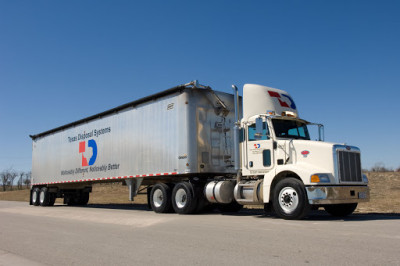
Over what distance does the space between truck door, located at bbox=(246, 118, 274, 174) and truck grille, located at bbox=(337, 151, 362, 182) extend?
1864 mm

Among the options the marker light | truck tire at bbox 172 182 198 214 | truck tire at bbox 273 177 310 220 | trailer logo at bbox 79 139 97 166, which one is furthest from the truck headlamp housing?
trailer logo at bbox 79 139 97 166

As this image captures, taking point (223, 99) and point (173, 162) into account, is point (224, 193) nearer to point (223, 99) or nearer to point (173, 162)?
point (173, 162)

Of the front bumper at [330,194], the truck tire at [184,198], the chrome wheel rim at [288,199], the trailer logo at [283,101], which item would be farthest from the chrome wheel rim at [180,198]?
the front bumper at [330,194]

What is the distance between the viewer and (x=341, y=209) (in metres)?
11.2

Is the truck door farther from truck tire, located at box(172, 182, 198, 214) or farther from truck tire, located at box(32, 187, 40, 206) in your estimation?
truck tire, located at box(32, 187, 40, 206)

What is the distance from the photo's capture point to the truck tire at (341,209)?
11.0 meters

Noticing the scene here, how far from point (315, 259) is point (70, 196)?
2039 cm

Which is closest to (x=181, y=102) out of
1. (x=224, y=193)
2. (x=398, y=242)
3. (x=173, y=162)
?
(x=173, y=162)

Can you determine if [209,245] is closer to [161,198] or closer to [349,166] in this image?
[349,166]

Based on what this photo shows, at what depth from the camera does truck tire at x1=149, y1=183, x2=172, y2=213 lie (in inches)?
531

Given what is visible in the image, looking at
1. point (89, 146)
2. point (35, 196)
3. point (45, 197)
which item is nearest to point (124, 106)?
point (89, 146)

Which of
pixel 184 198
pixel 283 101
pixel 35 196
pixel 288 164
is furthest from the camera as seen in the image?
pixel 35 196

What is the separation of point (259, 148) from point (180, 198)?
3.66 meters

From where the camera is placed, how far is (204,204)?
13047mm
